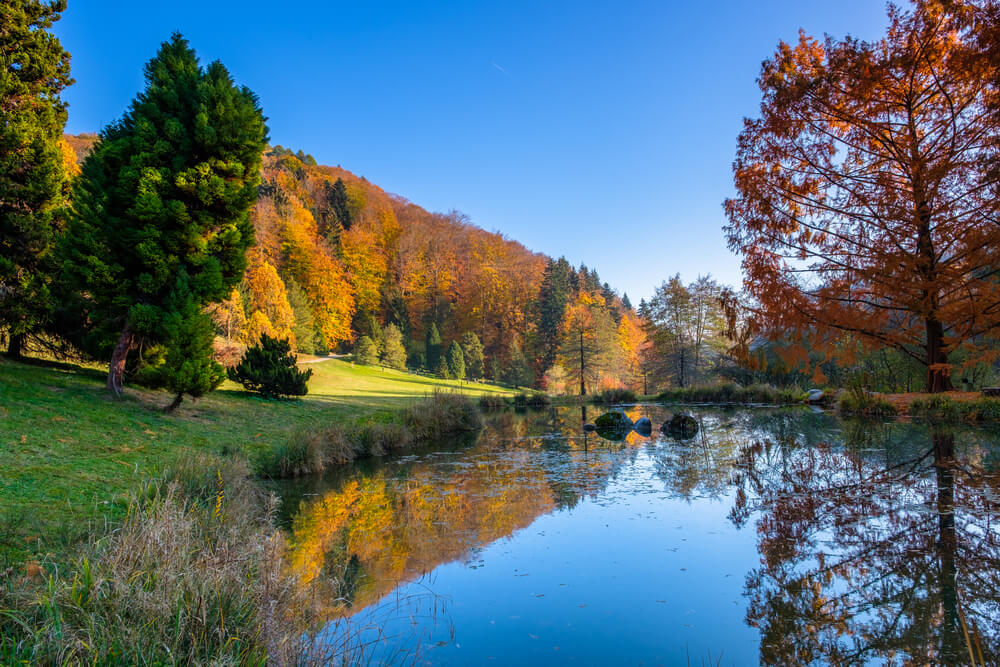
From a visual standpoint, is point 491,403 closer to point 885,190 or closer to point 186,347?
point 186,347

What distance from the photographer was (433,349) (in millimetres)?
50219

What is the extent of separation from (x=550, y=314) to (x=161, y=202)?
42519mm

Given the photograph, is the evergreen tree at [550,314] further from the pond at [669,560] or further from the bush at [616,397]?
the pond at [669,560]

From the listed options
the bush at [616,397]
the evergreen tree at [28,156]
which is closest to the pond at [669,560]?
the evergreen tree at [28,156]

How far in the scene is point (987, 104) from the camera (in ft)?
24.3

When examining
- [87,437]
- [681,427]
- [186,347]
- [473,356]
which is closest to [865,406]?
[681,427]

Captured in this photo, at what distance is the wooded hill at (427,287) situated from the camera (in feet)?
132

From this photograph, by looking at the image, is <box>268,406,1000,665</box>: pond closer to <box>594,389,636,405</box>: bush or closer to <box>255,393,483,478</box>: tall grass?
<box>255,393,483,478</box>: tall grass

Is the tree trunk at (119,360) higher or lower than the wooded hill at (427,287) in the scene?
lower

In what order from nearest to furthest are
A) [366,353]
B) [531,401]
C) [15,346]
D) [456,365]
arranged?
1. [15,346]
2. [531,401]
3. [366,353]
4. [456,365]

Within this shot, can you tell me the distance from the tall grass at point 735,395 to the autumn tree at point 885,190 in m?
16.7

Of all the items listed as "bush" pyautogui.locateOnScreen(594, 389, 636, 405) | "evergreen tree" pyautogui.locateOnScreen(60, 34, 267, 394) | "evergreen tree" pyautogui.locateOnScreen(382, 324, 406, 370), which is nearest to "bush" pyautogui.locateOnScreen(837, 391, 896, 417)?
"bush" pyautogui.locateOnScreen(594, 389, 636, 405)

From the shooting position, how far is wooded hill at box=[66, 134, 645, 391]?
4025cm

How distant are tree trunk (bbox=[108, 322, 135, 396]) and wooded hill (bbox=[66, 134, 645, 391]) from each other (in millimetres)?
20302
